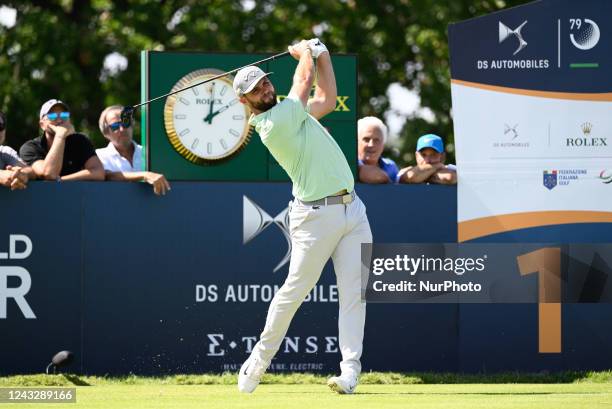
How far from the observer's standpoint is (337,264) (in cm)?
905

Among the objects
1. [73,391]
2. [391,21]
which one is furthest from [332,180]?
[391,21]

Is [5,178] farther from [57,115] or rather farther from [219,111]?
[219,111]

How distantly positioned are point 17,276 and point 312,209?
9.25ft

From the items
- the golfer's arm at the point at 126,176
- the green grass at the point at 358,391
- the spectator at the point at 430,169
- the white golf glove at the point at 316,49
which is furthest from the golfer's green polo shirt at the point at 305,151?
the spectator at the point at 430,169

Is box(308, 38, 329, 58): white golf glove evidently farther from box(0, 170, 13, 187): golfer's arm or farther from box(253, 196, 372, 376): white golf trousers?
box(0, 170, 13, 187): golfer's arm

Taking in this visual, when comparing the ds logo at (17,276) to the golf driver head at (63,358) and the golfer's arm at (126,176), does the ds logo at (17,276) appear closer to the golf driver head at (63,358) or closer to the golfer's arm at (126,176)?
the golf driver head at (63,358)

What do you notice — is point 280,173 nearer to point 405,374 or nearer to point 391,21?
point 405,374

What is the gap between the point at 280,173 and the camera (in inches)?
438

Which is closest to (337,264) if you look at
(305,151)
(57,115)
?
(305,151)

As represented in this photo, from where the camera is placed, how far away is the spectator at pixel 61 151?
1077 cm

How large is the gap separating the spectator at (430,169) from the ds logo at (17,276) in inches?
117

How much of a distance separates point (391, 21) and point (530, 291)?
47.2 ft

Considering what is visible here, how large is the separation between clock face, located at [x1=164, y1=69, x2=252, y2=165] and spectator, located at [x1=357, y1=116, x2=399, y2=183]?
942mm

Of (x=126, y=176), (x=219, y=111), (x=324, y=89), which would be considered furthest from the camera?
(x=219, y=111)
